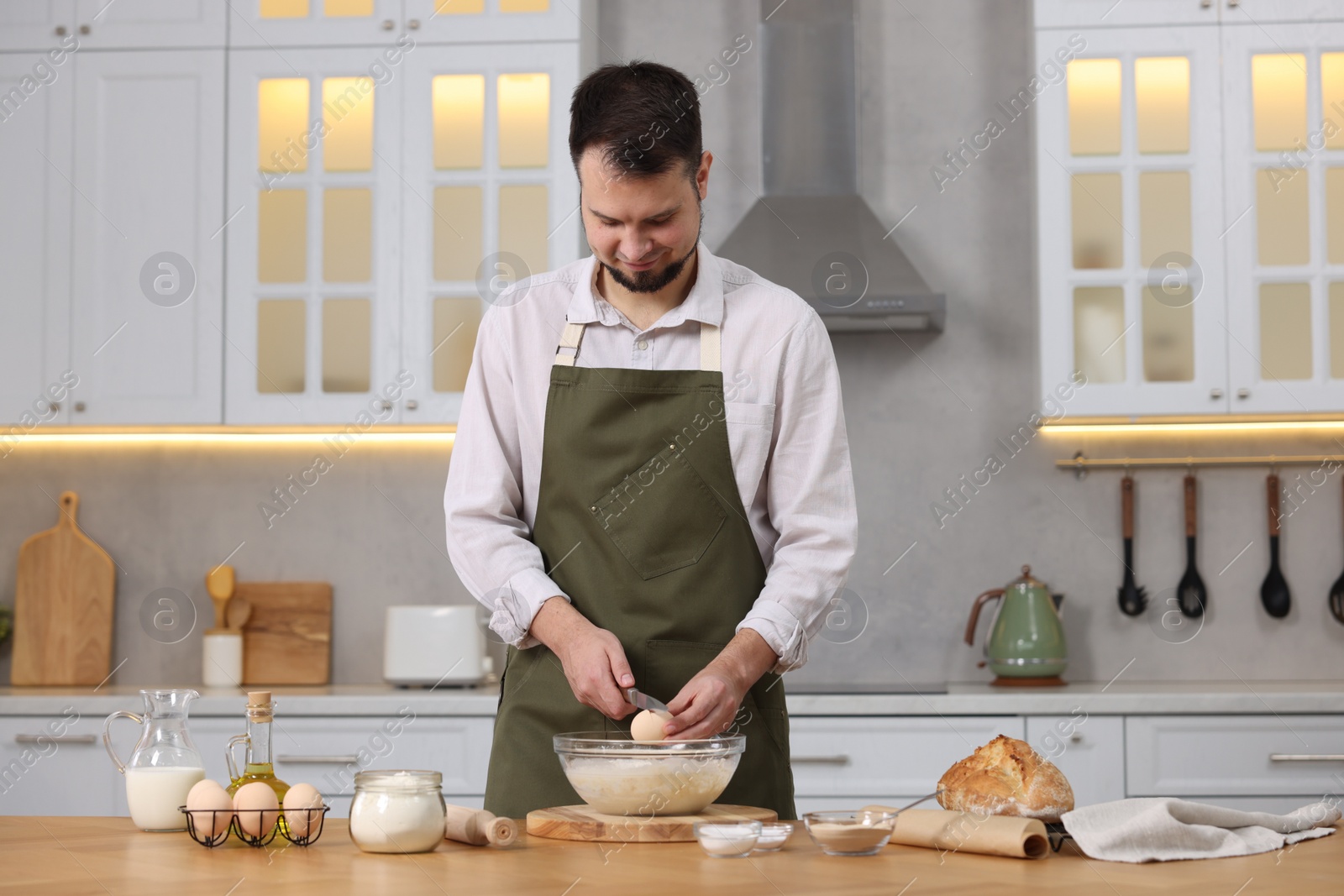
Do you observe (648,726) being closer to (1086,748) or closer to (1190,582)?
(1086,748)

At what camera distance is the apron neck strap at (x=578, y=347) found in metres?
1.81

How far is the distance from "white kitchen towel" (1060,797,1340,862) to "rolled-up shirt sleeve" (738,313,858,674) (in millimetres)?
486

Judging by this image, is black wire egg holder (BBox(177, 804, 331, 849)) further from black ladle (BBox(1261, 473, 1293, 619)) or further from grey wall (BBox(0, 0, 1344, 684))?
black ladle (BBox(1261, 473, 1293, 619))

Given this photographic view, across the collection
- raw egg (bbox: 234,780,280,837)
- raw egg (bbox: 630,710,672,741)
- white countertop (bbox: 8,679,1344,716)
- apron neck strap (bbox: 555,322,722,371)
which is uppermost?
apron neck strap (bbox: 555,322,722,371)

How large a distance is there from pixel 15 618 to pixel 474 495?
7.85 feet

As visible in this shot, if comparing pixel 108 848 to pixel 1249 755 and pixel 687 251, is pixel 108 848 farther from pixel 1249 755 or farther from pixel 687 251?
pixel 1249 755

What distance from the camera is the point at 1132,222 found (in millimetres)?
3229

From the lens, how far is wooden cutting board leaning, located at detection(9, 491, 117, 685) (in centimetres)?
350

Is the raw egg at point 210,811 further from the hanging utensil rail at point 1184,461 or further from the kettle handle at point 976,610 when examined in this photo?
the hanging utensil rail at point 1184,461

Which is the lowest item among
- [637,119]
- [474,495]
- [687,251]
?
[474,495]

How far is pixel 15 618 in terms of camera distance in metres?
3.54

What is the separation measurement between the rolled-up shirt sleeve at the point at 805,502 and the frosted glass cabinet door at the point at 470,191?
1551 mm

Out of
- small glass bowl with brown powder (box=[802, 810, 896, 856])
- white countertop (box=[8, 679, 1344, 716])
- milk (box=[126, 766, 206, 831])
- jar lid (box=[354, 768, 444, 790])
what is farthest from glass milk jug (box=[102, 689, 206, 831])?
white countertop (box=[8, 679, 1344, 716])

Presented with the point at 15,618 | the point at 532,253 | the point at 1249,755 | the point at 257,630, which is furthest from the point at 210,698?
the point at 1249,755
